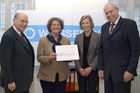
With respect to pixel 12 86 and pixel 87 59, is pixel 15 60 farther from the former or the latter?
pixel 87 59

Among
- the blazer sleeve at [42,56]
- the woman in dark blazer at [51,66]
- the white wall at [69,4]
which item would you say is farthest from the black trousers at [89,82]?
the white wall at [69,4]

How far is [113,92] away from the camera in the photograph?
2041mm

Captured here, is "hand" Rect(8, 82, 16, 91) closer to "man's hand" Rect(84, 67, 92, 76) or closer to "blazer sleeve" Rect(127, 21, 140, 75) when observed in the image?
"man's hand" Rect(84, 67, 92, 76)

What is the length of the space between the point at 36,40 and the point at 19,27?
121 centimetres

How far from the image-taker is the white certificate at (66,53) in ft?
7.60

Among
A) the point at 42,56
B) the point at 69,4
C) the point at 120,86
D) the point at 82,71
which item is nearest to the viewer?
the point at 120,86

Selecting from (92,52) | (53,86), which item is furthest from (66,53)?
(53,86)

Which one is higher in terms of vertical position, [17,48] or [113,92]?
[17,48]

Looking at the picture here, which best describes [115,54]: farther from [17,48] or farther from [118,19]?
[17,48]

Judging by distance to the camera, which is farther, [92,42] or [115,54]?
[92,42]

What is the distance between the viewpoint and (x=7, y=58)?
184cm

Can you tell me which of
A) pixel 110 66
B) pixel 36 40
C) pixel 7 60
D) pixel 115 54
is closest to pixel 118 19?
pixel 115 54

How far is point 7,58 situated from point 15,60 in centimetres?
12

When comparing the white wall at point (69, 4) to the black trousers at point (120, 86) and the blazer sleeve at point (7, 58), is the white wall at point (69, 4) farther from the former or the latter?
the black trousers at point (120, 86)
